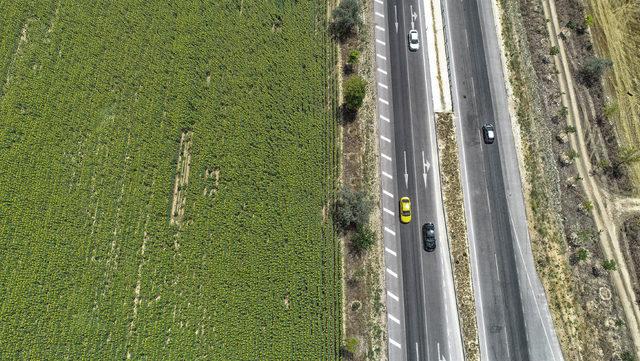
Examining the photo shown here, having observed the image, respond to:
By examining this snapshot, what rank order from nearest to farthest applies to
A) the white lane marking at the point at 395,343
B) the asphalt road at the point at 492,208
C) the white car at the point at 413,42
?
the white lane marking at the point at 395,343 < the asphalt road at the point at 492,208 < the white car at the point at 413,42

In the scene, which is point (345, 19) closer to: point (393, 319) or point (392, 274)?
point (392, 274)

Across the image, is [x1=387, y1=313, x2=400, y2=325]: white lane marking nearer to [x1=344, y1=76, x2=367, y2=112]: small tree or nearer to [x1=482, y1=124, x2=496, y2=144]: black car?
[x1=482, y1=124, x2=496, y2=144]: black car

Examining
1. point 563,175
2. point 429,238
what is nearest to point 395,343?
point 429,238

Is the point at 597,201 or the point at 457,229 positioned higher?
the point at 597,201

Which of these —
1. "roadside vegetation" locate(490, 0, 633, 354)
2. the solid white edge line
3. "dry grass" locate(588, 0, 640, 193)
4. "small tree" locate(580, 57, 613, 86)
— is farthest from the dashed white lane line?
"small tree" locate(580, 57, 613, 86)

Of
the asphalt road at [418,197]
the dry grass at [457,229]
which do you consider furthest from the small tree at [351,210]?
the dry grass at [457,229]

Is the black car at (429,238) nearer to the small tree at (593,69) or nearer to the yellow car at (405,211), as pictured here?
the yellow car at (405,211)
